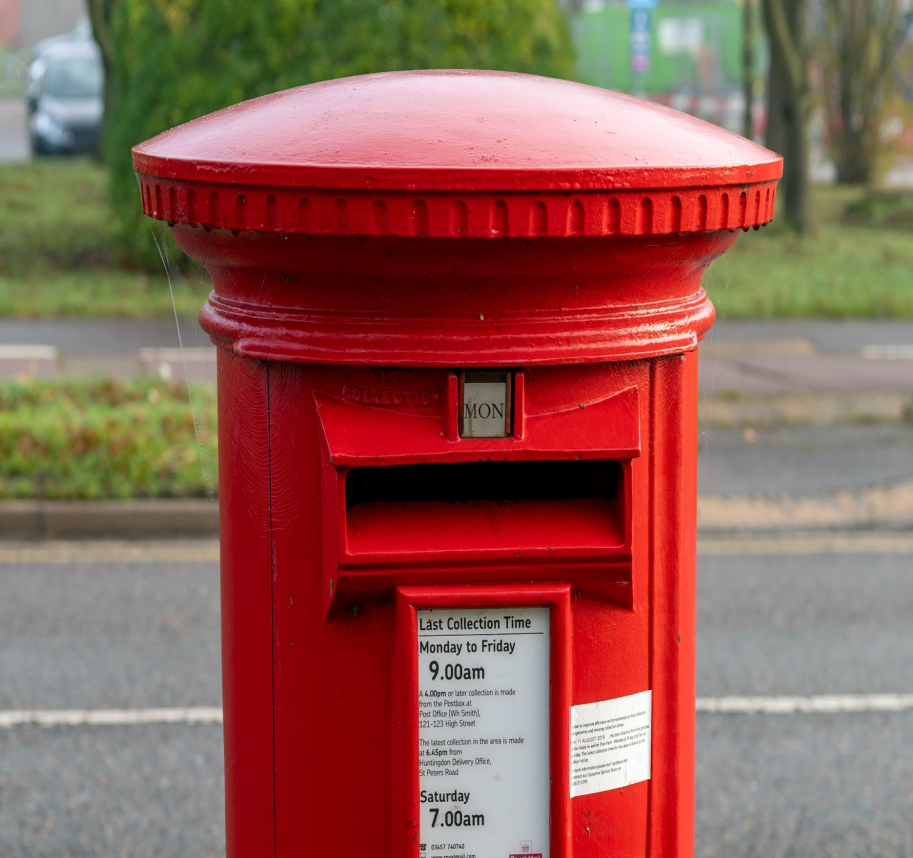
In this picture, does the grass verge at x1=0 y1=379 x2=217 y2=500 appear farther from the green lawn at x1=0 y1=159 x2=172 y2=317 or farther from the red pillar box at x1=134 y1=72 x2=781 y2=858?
the red pillar box at x1=134 y1=72 x2=781 y2=858

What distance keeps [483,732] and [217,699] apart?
9.62ft

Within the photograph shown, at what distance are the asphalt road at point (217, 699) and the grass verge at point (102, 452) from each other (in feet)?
1.47

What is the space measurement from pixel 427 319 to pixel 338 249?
14cm

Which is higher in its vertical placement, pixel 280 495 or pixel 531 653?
pixel 280 495

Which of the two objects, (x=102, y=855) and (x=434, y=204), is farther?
(x=102, y=855)

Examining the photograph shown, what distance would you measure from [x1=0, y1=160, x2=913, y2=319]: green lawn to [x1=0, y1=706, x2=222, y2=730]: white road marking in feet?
17.7

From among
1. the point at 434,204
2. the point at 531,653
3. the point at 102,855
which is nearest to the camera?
the point at 434,204

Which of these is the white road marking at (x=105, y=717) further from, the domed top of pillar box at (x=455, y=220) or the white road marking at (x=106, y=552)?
the domed top of pillar box at (x=455, y=220)

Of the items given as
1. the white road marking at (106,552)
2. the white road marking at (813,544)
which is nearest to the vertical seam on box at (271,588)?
the white road marking at (106,552)

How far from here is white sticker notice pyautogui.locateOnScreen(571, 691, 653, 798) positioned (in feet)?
6.07

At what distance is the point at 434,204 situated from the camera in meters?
1.60

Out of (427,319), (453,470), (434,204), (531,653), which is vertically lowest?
(531,653)

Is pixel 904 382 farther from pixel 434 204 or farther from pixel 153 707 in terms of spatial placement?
pixel 434 204

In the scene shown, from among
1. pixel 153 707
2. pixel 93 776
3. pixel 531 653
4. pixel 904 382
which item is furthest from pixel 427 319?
pixel 904 382
